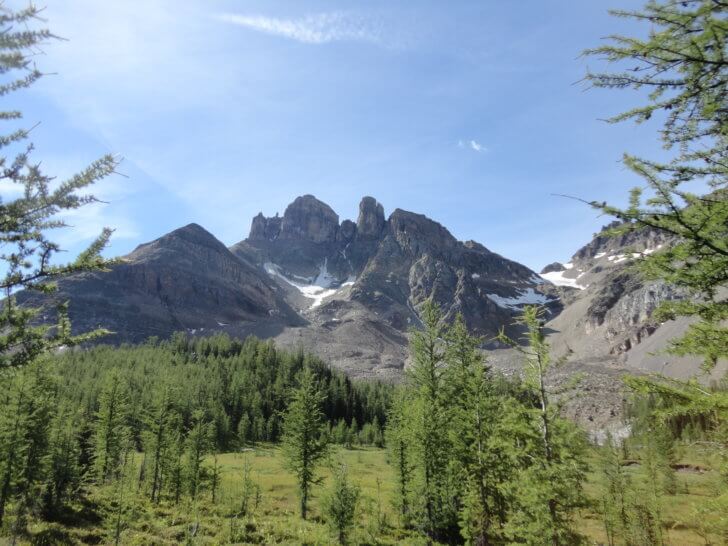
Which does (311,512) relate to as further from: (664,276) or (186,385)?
(186,385)

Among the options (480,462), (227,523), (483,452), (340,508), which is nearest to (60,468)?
(227,523)

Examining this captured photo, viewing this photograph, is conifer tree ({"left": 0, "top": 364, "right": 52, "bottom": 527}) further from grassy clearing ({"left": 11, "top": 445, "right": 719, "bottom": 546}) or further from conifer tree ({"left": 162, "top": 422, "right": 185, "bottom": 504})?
conifer tree ({"left": 162, "top": 422, "right": 185, "bottom": 504})

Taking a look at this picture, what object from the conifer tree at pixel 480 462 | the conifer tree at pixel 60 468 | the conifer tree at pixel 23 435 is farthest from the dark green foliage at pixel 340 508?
the conifer tree at pixel 60 468

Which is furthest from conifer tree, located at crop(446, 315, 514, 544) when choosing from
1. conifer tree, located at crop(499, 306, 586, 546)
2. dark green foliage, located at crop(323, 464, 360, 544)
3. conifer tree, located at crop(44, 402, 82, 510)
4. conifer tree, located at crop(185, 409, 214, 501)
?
conifer tree, located at crop(44, 402, 82, 510)

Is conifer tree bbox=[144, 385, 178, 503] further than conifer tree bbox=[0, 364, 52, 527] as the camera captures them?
Yes

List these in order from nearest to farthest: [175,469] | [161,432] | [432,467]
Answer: [432,467]
[175,469]
[161,432]

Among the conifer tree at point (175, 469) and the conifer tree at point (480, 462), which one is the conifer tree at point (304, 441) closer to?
the conifer tree at point (175, 469)

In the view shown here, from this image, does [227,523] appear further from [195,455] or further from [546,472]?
[546,472]

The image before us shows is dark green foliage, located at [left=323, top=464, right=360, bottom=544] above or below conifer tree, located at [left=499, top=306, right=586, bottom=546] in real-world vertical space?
below

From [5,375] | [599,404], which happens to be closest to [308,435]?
[5,375]

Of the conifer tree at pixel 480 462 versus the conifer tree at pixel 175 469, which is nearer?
the conifer tree at pixel 480 462

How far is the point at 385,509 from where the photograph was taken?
35.9 metres

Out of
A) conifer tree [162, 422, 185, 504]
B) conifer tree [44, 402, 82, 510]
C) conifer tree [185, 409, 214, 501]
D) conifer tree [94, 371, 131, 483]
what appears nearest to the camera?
conifer tree [44, 402, 82, 510]

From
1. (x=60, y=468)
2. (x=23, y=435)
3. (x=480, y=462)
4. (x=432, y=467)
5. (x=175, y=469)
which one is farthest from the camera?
(x=175, y=469)
